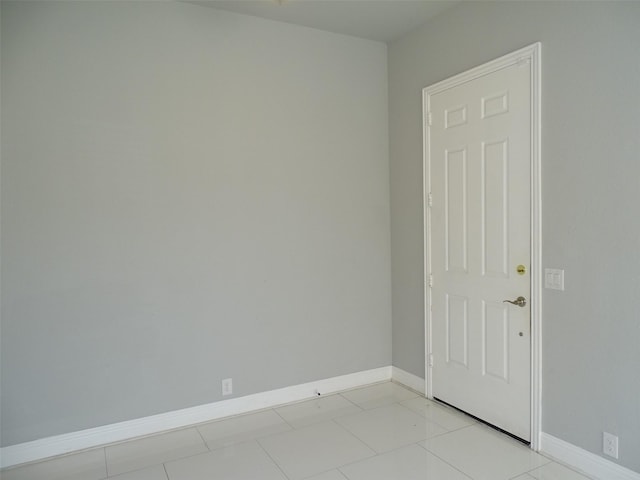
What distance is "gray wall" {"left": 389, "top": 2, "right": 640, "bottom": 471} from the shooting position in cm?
212

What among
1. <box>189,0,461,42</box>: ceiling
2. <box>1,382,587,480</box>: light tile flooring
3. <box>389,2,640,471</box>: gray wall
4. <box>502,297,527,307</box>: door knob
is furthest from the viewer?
<box>189,0,461,42</box>: ceiling

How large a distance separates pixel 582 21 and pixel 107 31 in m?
2.91

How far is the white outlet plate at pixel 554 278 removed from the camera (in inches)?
96.0

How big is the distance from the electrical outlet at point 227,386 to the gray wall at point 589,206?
218 cm

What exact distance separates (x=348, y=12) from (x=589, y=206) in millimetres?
2207

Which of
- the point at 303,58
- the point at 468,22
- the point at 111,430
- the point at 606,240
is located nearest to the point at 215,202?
the point at 303,58

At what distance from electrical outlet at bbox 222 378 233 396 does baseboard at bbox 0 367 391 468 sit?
0.06m

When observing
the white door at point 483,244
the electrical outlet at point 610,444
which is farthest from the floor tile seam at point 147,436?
the electrical outlet at point 610,444

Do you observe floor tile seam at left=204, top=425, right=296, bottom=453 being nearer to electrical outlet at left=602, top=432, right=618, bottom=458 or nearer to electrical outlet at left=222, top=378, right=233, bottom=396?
electrical outlet at left=222, top=378, right=233, bottom=396

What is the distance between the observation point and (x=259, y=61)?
3.24m

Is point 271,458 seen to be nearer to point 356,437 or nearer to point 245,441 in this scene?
point 245,441

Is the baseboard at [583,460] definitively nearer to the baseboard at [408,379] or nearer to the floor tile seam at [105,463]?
the baseboard at [408,379]

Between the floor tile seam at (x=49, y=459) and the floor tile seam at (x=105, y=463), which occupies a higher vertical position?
the floor tile seam at (x=49, y=459)

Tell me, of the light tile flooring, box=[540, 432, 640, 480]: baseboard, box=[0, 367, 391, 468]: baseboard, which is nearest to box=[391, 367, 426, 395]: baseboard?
box=[0, 367, 391, 468]: baseboard
